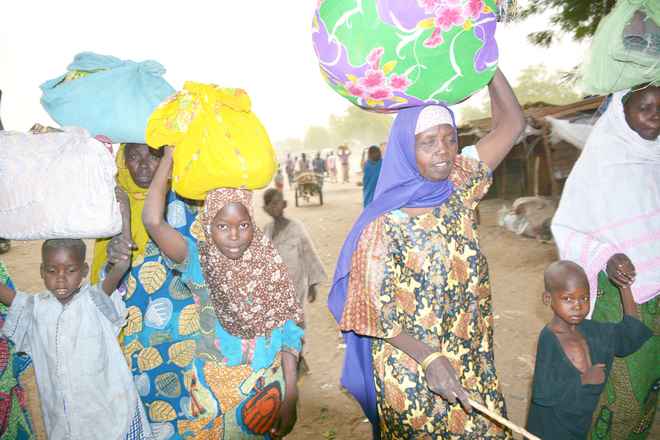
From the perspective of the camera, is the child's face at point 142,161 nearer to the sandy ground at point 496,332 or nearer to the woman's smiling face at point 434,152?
the woman's smiling face at point 434,152

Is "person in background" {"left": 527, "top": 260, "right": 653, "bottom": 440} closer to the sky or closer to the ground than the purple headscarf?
closer to the ground

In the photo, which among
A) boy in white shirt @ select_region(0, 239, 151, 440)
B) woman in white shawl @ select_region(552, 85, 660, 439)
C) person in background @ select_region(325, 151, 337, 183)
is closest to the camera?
boy in white shirt @ select_region(0, 239, 151, 440)

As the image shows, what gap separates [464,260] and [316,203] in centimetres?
1906

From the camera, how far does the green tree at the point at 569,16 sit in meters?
8.18

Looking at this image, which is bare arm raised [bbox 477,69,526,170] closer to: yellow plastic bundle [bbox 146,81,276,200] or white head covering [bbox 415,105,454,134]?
white head covering [bbox 415,105,454,134]

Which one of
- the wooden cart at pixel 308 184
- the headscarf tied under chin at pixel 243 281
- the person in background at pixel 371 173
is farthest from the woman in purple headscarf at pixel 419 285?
the wooden cart at pixel 308 184

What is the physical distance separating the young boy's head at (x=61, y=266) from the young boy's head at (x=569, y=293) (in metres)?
2.37

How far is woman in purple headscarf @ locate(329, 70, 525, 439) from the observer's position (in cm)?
192

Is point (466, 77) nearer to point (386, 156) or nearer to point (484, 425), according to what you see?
point (386, 156)

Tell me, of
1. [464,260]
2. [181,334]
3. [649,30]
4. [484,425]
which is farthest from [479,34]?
[181,334]

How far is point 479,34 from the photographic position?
1.85 metres

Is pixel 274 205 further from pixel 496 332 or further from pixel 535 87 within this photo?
pixel 535 87

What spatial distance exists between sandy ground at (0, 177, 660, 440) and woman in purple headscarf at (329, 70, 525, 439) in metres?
1.76

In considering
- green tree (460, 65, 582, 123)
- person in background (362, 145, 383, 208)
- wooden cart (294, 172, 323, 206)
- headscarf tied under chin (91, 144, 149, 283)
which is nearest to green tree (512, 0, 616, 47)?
person in background (362, 145, 383, 208)
